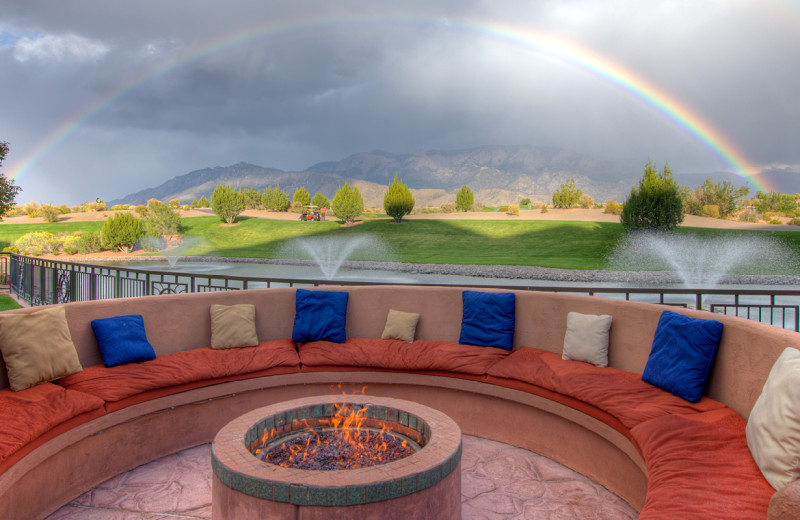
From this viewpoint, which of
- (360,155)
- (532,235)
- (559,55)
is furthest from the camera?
(360,155)

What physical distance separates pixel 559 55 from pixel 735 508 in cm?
1748

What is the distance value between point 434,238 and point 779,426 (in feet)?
110

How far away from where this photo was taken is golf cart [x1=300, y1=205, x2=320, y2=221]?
42.7 m

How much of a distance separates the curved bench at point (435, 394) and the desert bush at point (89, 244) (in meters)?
31.0

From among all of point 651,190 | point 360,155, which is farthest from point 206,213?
point 360,155

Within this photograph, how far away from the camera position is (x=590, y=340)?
3359 mm

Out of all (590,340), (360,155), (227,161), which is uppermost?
(360,155)

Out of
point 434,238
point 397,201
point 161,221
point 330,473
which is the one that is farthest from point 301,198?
point 330,473

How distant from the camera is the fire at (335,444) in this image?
218 centimetres

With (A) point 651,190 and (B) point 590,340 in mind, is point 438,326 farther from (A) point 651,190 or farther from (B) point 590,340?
(A) point 651,190

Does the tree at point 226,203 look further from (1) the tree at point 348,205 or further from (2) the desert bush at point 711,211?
(2) the desert bush at point 711,211

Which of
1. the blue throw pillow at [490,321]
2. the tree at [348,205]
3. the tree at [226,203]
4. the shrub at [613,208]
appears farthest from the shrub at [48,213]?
the shrub at [613,208]

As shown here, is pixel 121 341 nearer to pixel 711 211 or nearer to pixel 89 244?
pixel 89 244

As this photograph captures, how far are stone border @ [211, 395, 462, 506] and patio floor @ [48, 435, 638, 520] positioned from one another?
54 cm
